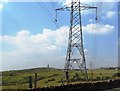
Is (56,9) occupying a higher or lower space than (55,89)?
higher

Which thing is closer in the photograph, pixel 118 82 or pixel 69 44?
pixel 69 44

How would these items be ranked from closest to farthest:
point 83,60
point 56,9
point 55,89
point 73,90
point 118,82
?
point 55,89, point 73,90, point 83,60, point 56,9, point 118,82

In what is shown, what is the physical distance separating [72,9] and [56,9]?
2.75 metres

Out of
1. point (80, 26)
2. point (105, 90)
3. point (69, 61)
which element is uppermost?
point (80, 26)

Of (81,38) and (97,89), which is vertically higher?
(81,38)

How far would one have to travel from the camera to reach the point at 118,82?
70.8 meters

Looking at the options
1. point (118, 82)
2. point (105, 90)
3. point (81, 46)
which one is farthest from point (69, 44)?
point (118, 82)

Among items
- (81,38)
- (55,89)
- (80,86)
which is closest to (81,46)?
(81,38)

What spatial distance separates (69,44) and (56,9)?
6.88 meters

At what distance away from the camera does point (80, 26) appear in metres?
55.1

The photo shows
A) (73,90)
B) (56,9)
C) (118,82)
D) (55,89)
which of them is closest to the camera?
(55,89)

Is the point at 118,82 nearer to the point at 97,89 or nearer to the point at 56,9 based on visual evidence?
the point at 97,89

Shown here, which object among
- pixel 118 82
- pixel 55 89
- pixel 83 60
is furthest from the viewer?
pixel 118 82

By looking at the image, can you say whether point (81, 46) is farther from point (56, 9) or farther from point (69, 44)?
point (56, 9)
